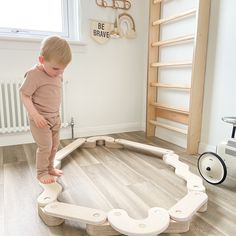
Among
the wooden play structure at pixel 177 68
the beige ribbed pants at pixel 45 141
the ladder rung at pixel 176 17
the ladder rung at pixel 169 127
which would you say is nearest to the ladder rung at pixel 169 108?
the wooden play structure at pixel 177 68

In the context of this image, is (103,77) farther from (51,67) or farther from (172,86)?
(51,67)

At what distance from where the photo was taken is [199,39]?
1.64 m

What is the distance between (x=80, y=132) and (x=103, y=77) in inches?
22.1

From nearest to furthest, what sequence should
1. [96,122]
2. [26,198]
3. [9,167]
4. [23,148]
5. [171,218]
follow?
1. [171,218]
2. [26,198]
3. [9,167]
4. [23,148]
5. [96,122]

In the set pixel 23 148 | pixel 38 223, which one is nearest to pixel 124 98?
pixel 23 148

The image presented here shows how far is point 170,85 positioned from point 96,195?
3.71 ft

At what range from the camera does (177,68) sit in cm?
195

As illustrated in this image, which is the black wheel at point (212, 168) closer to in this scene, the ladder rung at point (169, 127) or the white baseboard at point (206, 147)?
the white baseboard at point (206, 147)

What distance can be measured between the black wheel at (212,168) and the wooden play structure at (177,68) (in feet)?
1.41

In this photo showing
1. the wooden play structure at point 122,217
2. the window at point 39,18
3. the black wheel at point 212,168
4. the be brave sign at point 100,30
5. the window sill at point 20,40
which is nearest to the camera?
the wooden play structure at point 122,217

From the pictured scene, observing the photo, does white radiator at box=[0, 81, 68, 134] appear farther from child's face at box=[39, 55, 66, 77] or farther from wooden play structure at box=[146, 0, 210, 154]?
wooden play structure at box=[146, 0, 210, 154]

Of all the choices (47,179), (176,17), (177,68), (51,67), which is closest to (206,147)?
(177,68)

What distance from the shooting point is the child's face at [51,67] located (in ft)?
3.37

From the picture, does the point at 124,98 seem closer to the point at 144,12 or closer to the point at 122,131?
the point at 122,131
